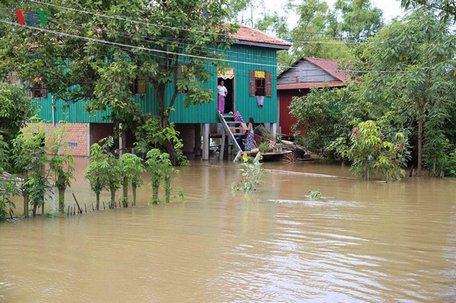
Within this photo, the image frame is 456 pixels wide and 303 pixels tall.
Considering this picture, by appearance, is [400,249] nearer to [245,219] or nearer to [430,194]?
[245,219]

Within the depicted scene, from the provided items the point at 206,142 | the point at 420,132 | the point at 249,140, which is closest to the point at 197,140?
the point at 206,142

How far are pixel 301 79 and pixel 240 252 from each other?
2290 cm

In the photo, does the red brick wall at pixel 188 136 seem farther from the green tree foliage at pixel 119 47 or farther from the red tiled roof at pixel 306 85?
the red tiled roof at pixel 306 85

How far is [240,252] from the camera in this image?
7918mm

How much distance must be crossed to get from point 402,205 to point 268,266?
5987mm

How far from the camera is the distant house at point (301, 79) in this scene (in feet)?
93.0

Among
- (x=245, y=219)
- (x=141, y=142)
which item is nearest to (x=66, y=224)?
(x=245, y=219)

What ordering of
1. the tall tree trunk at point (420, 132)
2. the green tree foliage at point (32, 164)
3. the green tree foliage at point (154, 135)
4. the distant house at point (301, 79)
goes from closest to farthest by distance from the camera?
the green tree foliage at point (32, 164) < the tall tree trunk at point (420, 132) < the green tree foliage at point (154, 135) < the distant house at point (301, 79)

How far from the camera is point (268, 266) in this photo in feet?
23.7

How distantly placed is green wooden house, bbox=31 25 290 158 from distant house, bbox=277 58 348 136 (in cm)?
341

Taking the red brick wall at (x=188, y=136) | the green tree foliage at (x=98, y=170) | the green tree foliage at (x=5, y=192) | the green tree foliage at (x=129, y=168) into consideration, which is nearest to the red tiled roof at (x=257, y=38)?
the red brick wall at (x=188, y=136)

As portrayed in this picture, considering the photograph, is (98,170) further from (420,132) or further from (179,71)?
(420,132)

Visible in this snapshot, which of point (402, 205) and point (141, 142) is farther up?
point (141, 142)

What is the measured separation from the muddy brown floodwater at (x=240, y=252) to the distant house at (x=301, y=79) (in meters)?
16.0
